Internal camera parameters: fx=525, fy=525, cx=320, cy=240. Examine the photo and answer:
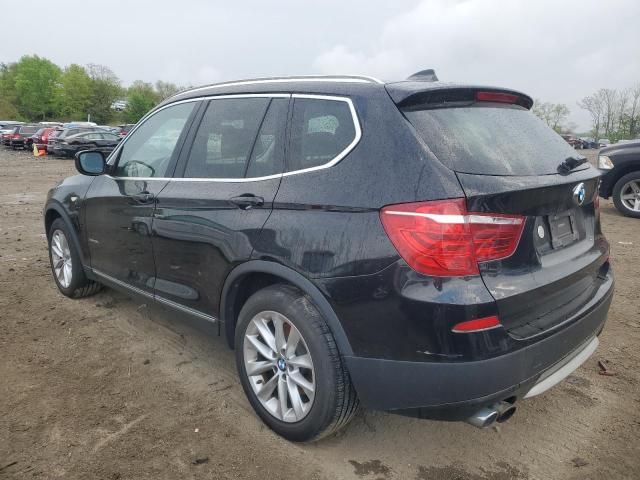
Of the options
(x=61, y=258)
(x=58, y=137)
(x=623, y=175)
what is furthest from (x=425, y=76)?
(x=58, y=137)

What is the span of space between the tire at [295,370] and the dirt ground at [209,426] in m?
0.17

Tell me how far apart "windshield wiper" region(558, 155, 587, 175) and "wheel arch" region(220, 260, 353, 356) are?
1.32 m

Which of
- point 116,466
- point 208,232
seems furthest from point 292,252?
point 116,466

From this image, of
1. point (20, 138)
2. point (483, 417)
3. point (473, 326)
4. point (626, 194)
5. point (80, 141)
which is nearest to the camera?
point (473, 326)

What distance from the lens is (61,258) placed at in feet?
15.8

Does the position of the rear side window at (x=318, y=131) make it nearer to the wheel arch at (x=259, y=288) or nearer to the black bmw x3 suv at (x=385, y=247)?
the black bmw x3 suv at (x=385, y=247)

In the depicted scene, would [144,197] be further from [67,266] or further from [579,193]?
[579,193]

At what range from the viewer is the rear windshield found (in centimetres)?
225

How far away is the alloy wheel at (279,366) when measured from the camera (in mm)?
2561

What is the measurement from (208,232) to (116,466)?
49.3 inches

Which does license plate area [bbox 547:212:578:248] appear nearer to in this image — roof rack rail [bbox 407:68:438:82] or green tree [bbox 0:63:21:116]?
roof rack rail [bbox 407:68:438:82]

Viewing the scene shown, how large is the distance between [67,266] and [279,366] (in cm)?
297

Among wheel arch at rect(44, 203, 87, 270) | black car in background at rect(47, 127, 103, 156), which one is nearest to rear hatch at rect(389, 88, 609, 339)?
wheel arch at rect(44, 203, 87, 270)

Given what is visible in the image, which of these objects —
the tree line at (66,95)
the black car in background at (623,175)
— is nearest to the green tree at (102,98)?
the tree line at (66,95)
